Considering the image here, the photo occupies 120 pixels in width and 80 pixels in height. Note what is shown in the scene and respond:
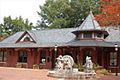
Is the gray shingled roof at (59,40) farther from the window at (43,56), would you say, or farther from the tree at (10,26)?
the tree at (10,26)

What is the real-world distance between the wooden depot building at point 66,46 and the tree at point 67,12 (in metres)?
17.4

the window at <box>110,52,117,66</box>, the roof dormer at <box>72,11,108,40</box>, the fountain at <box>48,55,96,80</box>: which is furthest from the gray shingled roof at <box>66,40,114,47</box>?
the fountain at <box>48,55,96,80</box>

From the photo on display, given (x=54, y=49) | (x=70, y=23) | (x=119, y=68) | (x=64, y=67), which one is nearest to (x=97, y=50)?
(x=119, y=68)

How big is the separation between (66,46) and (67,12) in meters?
26.8

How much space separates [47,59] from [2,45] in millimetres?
7348

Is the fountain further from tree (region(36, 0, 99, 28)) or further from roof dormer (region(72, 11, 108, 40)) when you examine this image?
tree (region(36, 0, 99, 28))

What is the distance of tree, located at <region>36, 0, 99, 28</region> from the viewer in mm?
58188

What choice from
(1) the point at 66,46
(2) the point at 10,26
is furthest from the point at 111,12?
(2) the point at 10,26

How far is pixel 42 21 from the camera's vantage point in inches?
2579

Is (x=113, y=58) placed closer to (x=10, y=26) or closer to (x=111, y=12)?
(x=111, y=12)

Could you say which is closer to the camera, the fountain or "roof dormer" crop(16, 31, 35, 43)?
the fountain

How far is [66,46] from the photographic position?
33.8 m

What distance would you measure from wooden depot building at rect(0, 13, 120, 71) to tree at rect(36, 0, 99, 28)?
17.4 metres

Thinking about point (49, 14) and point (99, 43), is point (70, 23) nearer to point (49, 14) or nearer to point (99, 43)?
point (49, 14)
